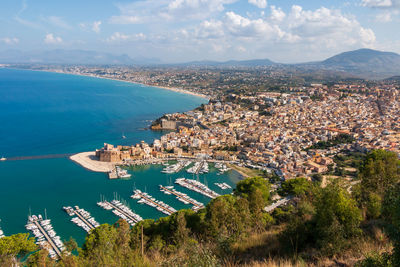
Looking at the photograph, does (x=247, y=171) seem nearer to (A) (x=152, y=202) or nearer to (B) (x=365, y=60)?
(A) (x=152, y=202)

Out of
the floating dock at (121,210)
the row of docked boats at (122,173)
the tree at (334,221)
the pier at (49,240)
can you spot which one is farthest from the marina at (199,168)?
the tree at (334,221)

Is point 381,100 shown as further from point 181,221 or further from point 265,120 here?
point 181,221

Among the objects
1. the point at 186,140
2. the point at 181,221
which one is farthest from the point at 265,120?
the point at 181,221

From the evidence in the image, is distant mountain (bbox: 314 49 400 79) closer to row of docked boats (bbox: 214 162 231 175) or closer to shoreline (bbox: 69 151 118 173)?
row of docked boats (bbox: 214 162 231 175)

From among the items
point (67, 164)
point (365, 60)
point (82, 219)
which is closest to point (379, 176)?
point (82, 219)

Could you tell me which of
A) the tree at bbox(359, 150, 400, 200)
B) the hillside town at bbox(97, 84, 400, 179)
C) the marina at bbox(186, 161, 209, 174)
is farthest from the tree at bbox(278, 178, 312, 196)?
the marina at bbox(186, 161, 209, 174)

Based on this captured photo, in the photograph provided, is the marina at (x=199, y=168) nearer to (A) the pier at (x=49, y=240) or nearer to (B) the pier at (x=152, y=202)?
(B) the pier at (x=152, y=202)
